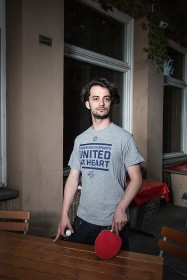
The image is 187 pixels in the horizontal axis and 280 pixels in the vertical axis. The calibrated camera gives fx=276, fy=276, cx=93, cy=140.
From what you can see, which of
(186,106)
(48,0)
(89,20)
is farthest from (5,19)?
(186,106)

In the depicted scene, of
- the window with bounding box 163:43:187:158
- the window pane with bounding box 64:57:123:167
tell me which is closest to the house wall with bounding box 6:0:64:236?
the window pane with bounding box 64:57:123:167

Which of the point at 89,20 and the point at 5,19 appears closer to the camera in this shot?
the point at 5,19

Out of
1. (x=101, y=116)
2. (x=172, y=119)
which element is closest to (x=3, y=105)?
(x=101, y=116)

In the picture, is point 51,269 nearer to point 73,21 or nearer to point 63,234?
point 63,234

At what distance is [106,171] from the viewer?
179cm

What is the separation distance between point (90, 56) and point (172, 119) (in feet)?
9.74

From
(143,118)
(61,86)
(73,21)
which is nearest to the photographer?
(61,86)

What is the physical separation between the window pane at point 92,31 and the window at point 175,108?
1.53 meters

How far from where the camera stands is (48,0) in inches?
119

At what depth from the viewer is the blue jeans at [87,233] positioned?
182 centimetres

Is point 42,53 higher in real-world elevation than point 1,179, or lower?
higher

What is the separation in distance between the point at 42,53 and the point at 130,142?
1704 mm

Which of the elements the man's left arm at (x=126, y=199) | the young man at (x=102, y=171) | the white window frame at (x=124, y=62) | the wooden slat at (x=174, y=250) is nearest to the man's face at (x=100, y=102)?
the young man at (x=102, y=171)

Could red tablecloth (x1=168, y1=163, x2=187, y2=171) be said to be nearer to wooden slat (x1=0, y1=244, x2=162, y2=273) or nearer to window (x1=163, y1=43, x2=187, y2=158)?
window (x1=163, y1=43, x2=187, y2=158)
